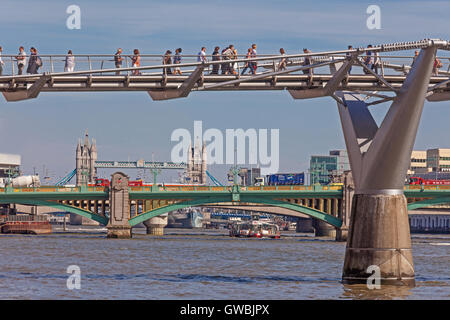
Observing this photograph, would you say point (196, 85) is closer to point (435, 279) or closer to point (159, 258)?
point (435, 279)

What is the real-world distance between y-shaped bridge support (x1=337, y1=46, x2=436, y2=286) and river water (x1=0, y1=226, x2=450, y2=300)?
1233mm

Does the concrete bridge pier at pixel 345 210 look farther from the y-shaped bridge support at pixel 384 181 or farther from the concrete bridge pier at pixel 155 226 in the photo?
the y-shaped bridge support at pixel 384 181

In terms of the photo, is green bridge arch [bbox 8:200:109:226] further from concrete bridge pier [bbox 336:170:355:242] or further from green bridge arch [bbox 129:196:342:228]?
concrete bridge pier [bbox 336:170:355:242]

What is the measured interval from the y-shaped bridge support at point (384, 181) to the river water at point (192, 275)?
1.23m

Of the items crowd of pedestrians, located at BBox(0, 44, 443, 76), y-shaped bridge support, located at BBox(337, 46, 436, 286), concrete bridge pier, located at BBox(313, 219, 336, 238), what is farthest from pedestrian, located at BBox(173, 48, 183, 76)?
concrete bridge pier, located at BBox(313, 219, 336, 238)

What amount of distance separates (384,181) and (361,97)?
5.06m

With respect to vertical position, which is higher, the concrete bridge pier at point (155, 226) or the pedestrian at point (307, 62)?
the pedestrian at point (307, 62)

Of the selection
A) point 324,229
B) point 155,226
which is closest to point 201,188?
point 155,226

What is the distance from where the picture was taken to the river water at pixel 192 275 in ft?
157

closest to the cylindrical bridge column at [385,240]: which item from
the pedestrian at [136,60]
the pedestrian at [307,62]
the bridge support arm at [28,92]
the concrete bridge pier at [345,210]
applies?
the pedestrian at [307,62]

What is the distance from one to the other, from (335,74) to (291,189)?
81384 millimetres

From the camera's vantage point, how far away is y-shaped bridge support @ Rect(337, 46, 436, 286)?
4659 centimetres

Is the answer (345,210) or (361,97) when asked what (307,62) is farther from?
(345,210)
